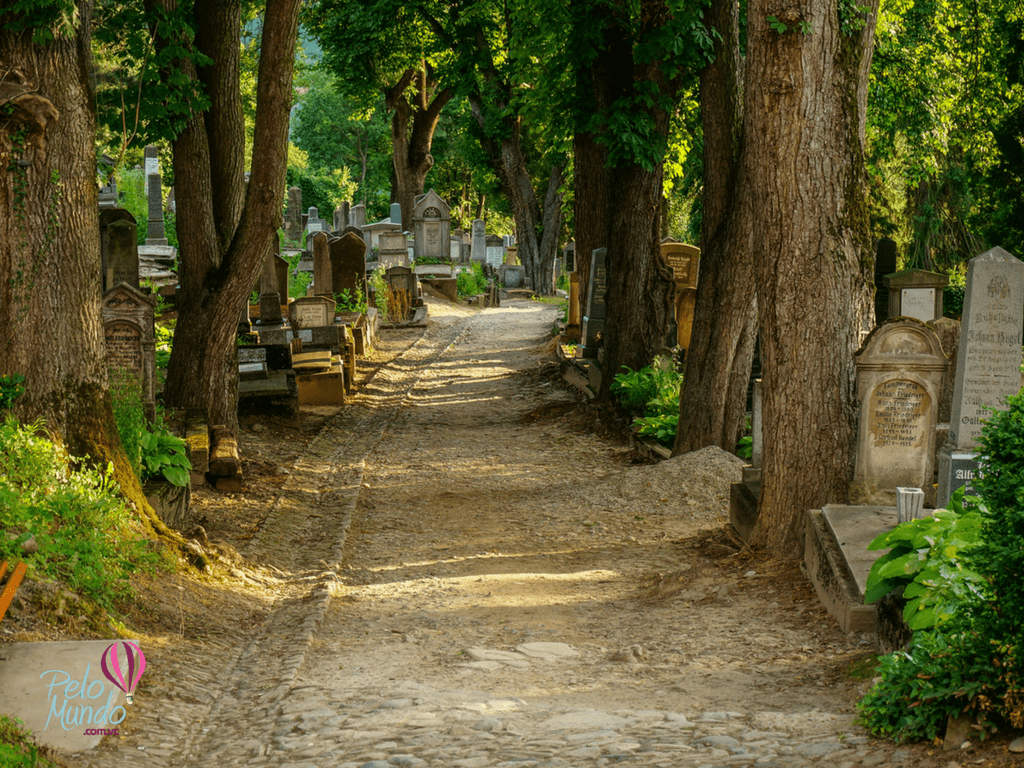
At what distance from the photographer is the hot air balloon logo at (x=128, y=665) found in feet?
14.2

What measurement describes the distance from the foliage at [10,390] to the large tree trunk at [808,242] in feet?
15.8

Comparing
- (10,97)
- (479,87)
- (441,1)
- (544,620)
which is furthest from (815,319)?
(479,87)

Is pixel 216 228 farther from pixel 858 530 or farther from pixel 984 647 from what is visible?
pixel 984 647

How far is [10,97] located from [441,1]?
57.9ft

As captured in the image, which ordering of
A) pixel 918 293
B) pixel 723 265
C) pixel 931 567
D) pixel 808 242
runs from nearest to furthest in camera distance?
pixel 931 567 → pixel 808 242 → pixel 723 265 → pixel 918 293

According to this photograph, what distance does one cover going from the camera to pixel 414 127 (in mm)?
34062

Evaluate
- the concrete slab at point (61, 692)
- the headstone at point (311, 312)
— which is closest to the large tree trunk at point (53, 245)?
the concrete slab at point (61, 692)

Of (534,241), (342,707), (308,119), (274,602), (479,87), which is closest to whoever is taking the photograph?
(342,707)

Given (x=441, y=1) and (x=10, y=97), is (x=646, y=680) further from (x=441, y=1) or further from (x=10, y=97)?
(x=441, y=1)

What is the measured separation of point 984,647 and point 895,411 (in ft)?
11.8

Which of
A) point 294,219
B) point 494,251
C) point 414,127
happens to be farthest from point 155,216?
point 494,251

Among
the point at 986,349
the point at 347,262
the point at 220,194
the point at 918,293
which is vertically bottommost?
the point at 986,349

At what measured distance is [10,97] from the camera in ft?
19.1

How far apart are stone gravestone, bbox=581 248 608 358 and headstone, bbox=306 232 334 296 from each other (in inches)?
198
